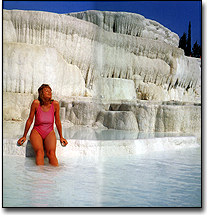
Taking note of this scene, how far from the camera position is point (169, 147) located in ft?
14.0

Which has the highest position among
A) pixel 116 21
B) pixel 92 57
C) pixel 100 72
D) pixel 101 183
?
pixel 116 21

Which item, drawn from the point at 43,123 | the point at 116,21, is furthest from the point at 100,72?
the point at 43,123

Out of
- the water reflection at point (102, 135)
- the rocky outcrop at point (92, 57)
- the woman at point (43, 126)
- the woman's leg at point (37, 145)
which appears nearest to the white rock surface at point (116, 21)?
the rocky outcrop at point (92, 57)

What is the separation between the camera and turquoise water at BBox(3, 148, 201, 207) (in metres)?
2.19

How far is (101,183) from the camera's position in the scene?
2.48 metres

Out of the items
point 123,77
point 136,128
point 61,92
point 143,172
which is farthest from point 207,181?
point 123,77

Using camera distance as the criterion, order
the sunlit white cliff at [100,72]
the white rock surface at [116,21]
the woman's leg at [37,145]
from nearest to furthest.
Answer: the woman's leg at [37,145]
the sunlit white cliff at [100,72]
the white rock surface at [116,21]

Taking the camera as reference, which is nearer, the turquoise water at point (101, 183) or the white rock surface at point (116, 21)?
the turquoise water at point (101, 183)

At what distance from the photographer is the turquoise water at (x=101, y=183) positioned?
2.19 metres

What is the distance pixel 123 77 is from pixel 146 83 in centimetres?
109

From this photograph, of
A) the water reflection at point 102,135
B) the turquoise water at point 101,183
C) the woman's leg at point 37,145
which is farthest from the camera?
the water reflection at point 102,135

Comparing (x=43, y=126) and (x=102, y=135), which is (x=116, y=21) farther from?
(x=43, y=126)

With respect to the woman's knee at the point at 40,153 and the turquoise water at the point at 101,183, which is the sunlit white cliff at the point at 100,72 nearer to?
the woman's knee at the point at 40,153

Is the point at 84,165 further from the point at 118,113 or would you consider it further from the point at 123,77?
the point at 123,77
